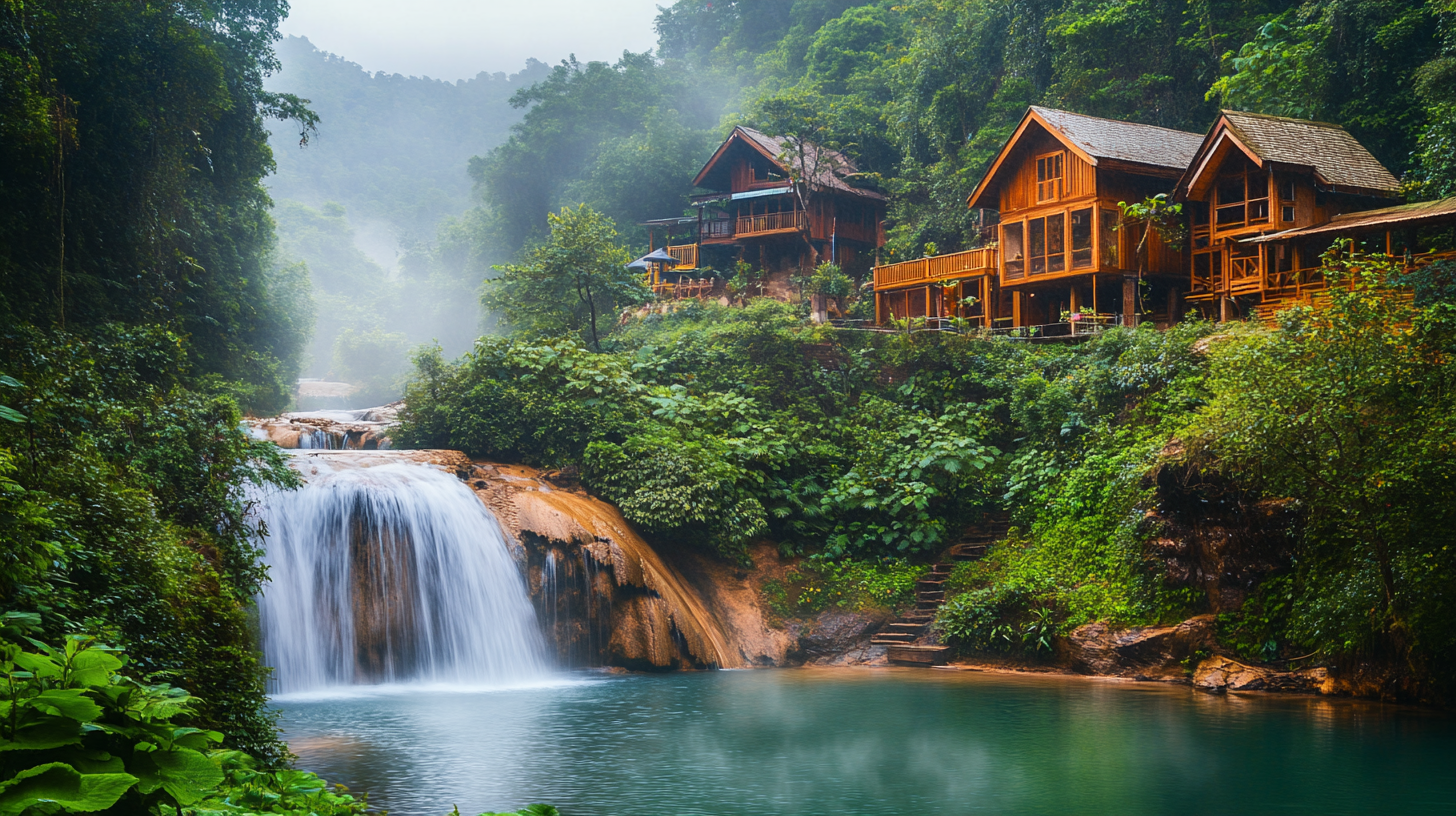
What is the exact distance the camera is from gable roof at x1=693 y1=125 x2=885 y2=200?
126ft

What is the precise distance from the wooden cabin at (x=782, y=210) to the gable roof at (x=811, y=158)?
0.04 meters

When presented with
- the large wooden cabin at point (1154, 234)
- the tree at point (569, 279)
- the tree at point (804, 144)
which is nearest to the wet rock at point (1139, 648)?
the large wooden cabin at point (1154, 234)

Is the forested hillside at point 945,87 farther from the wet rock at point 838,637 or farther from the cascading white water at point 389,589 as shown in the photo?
the cascading white water at point 389,589

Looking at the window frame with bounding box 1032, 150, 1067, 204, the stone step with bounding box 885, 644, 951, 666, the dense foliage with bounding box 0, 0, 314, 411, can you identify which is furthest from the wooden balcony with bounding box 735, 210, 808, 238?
the stone step with bounding box 885, 644, 951, 666

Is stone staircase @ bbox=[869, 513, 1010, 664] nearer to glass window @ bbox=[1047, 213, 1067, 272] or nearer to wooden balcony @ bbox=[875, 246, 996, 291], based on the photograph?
glass window @ bbox=[1047, 213, 1067, 272]

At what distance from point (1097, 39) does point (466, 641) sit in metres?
27.1

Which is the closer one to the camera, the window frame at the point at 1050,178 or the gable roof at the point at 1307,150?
the gable roof at the point at 1307,150

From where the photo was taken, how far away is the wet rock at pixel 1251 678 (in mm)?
13969

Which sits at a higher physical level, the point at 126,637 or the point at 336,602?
the point at 126,637

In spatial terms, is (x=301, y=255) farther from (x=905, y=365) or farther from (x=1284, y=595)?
(x=1284, y=595)

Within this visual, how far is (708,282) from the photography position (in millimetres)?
38562

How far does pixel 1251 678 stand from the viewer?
14352 millimetres

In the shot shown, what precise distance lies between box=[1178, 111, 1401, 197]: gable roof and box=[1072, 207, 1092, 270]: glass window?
11.1 feet

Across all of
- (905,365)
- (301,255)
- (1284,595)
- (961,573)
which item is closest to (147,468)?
(961,573)
